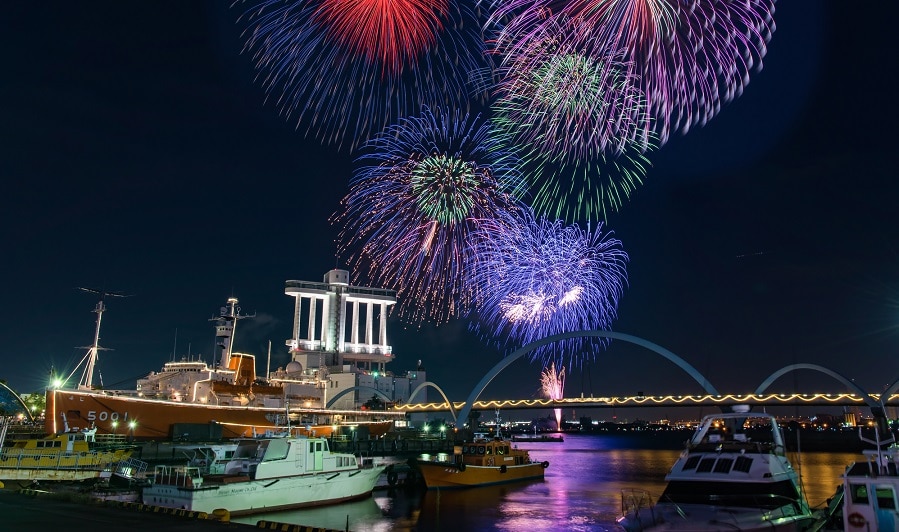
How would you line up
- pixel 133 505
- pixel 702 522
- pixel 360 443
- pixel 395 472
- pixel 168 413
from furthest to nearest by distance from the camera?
A: 1. pixel 168 413
2. pixel 360 443
3. pixel 395 472
4. pixel 133 505
5. pixel 702 522

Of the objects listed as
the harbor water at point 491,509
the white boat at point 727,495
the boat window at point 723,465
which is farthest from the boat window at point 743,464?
the harbor water at point 491,509

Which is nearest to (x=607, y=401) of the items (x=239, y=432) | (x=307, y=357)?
(x=307, y=357)

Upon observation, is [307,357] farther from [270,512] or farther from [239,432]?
[270,512]

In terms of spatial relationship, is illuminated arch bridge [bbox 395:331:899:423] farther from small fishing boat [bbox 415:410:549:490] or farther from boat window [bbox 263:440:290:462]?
boat window [bbox 263:440:290:462]

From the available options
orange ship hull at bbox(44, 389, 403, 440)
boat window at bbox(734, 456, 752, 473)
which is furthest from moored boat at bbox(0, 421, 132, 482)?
boat window at bbox(734, 456, 752, 473)

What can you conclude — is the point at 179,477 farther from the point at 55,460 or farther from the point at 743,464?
the point at 743,464

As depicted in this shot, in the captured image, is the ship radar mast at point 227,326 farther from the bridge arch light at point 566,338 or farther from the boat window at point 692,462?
the boat window at point 692,462

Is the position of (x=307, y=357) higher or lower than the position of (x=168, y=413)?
higher
